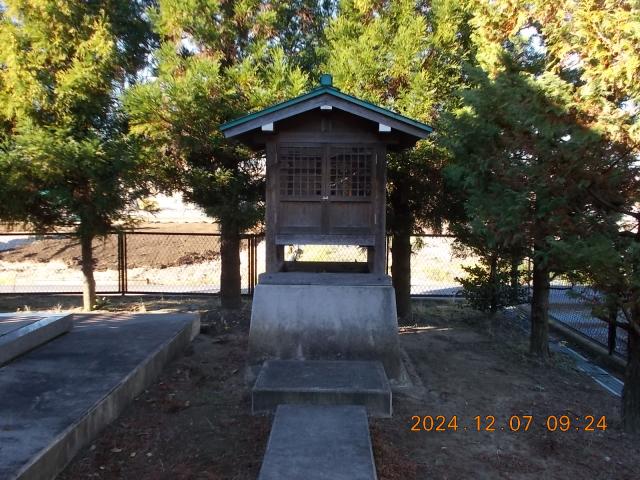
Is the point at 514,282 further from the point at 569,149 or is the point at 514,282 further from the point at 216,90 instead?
the point at 216,90

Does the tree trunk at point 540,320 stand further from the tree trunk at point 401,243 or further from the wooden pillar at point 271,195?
the wooden pillar at point 271,195

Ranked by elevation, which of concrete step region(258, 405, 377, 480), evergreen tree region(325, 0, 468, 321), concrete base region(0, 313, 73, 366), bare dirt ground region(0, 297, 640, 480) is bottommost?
bare dirt ground region(0, 297, 640, 480)

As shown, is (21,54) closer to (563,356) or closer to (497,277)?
(497,277)

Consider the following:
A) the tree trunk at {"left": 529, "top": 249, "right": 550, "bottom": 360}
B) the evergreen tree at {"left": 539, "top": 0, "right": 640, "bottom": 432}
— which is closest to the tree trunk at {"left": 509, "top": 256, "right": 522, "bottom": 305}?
the tree trunk at {"left": 529, "top": 249, "right": 550, "bottom": 360}

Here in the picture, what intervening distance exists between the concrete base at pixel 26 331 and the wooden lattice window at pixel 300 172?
134 inches

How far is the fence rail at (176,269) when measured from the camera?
10.7m

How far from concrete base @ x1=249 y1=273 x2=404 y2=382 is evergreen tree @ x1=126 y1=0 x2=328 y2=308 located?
2.72m

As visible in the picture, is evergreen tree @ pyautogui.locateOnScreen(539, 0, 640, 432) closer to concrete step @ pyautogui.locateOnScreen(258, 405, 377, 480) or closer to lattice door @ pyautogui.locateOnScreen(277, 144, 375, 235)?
concrete step @ pyautogui.locateOnScreen(258, 405, 377, 480)

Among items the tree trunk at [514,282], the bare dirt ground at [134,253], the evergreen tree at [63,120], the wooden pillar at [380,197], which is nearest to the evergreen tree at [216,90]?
the evergreen tree at [63,120]

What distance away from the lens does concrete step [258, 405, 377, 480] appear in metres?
3.48

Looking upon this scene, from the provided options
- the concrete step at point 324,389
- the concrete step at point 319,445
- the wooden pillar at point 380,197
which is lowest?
the concrete step at point 319,445

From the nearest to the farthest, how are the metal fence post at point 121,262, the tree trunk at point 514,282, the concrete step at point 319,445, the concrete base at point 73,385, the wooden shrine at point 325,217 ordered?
the concrete step at point 319,445, the concrete base at point 73,385, the wooden shrine at point 325,217, the tree trunk at point 514,282, the metal fence post at point 121,262

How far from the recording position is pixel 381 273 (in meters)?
6.71

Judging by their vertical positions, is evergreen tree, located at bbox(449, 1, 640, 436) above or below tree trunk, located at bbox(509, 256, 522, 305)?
above
